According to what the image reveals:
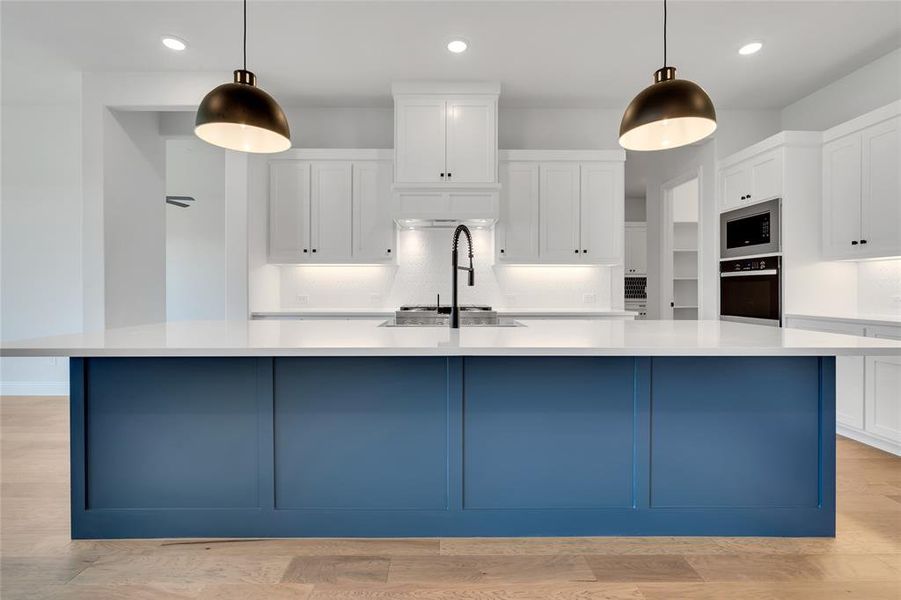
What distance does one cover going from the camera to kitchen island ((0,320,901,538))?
6.22ft

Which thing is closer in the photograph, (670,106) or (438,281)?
(670,106)

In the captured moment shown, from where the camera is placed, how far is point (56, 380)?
468 cm

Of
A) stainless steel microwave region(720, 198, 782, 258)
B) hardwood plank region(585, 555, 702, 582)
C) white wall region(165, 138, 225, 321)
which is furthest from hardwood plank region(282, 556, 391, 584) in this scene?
white wall region(165, 138, 225, 321)

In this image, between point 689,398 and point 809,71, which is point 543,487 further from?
point 809,71

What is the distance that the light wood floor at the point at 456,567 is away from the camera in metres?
1.62

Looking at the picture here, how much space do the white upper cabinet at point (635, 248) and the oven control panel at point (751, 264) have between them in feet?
12.7

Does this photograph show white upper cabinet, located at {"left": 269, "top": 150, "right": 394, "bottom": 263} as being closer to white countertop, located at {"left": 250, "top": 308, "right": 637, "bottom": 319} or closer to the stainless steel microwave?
white countertop, located at {"left": 250, "top": 308, "right": 637, "bottom": 319}

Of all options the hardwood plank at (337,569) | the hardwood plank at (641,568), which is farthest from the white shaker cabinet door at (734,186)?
the hardwood plank at (337,569)

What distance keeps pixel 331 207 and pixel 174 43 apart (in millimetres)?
1651

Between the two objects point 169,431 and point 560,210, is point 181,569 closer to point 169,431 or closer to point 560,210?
point 169,431

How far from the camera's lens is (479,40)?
3375mm

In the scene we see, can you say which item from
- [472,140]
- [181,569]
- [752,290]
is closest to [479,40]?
[472,140]

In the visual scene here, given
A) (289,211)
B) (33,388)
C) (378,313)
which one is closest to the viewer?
(378,313)

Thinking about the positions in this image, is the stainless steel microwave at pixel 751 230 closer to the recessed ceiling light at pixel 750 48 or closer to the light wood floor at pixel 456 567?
the recessed ceiling light at pixel 750 48
